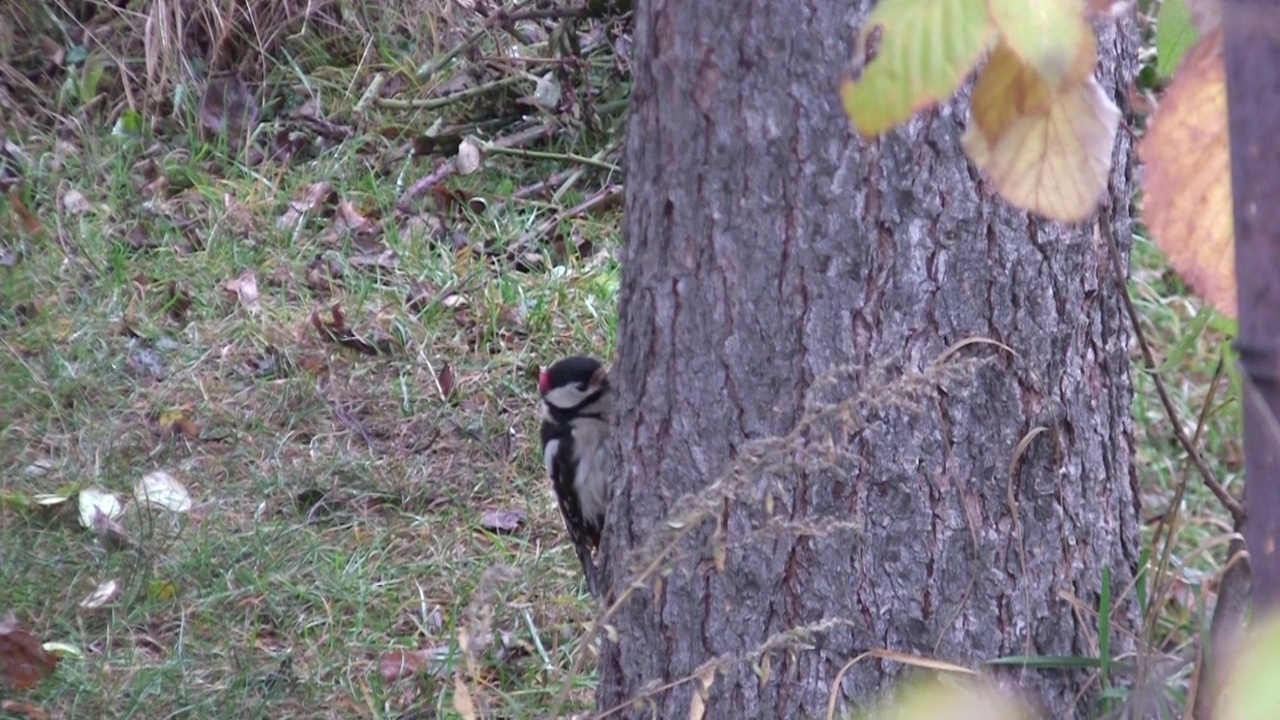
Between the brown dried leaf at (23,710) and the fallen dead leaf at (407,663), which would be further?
the fallen dead leaf at (407,663)

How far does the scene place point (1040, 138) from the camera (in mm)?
861

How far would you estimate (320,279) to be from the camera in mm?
4746

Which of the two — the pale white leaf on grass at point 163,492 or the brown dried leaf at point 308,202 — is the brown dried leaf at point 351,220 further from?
the pale white leaf on grass at point 163,492

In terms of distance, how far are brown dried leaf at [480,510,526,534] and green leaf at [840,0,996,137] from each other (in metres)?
3.02

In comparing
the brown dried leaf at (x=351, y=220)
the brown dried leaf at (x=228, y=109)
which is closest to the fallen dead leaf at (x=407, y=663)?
the brown dried leaf at (x=351, y=220)

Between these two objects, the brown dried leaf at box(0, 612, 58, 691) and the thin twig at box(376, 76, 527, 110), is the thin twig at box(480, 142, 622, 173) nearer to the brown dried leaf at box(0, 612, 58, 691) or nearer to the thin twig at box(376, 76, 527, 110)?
the thin twig at box(376, 76, 527, 110)

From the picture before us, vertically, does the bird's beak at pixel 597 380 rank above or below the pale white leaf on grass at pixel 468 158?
above

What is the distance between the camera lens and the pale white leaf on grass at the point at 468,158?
5223mm

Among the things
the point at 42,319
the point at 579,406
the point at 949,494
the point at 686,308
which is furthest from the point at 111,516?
the point at 949,494

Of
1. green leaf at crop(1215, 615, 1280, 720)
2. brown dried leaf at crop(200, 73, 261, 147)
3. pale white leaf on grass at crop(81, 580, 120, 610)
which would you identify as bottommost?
pale white leaf on grass at crop(81, 580, 120, 610)

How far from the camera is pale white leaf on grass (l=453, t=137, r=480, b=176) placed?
522 centimetres

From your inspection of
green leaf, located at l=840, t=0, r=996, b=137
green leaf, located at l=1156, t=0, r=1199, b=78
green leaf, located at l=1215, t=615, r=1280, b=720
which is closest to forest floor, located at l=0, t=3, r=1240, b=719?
green leaf, located at l=1156, t=0, r=1199, b=78

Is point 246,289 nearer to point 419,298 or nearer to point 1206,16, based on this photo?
point 419,298

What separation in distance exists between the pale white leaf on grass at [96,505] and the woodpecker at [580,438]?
1.36 meters
